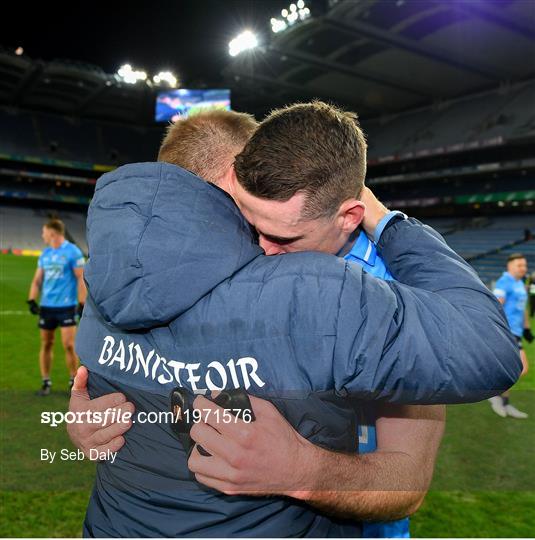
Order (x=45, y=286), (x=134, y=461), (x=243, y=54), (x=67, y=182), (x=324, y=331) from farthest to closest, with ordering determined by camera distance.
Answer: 1. (x=67, y=182)
2. (x=243, y=54)
3. (x=45, y=286)
4. (x=134, y=461)
5. (x=324, y=331)

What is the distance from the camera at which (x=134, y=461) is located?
116 centimetres

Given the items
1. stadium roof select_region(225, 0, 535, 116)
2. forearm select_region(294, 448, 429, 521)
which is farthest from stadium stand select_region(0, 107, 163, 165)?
forearm select_region(294, 448, 429, 521)

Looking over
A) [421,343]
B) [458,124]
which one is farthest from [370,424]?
[458,124]

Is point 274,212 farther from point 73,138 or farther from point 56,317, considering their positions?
point 73,138

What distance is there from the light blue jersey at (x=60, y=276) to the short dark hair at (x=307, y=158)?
19.7 ft

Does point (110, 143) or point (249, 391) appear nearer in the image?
point (249, 391)

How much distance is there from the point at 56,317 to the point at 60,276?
1.82 feet

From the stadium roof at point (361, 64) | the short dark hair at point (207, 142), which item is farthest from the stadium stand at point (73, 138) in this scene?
the short dark hair at point (207, 142)

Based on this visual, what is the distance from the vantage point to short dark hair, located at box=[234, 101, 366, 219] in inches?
43.1

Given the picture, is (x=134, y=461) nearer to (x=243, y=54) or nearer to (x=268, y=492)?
(x=268, y=492)

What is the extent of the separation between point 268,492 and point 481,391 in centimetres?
49

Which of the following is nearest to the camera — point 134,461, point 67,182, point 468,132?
point 134,461

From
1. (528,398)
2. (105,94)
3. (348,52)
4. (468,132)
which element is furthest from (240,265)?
(105,94)

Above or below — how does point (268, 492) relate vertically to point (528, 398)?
above
